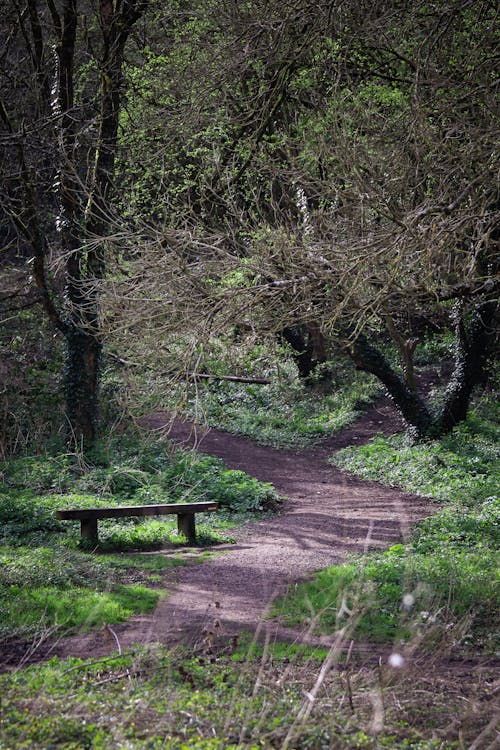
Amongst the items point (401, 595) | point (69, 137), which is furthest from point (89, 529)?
point (69, 137)

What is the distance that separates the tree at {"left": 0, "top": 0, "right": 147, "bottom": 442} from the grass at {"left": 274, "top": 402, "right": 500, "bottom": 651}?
20.5 ft

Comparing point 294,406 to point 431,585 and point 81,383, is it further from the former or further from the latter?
Result: point 431,585

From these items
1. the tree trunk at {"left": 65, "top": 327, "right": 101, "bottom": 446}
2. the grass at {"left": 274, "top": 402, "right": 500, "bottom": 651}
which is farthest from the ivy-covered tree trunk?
the tree trunk at {"left": 65, "top": 327, "right": 101, "bottom": 446}

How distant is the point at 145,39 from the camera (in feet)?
43.8

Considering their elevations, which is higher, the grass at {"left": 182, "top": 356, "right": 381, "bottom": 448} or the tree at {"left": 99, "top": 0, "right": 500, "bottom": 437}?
the tree at {"left": 99, "top": 0, "right": 500, "bottom": 437}

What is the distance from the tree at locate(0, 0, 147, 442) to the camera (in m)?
12.2

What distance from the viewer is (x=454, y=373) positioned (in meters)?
16.1

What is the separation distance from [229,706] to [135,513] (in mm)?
5713

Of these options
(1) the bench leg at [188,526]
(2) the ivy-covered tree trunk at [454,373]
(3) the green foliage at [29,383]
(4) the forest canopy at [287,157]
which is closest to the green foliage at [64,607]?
(4) the forest canopy at [287,157]

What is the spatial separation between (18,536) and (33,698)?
589 centimetres

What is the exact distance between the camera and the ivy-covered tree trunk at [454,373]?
15484 millimetres

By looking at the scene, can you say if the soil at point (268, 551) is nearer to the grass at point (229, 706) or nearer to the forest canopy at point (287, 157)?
the grass at point (229, 706)

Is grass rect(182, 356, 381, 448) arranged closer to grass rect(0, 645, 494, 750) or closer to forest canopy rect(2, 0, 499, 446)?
forest canopy rect(2, 0, 499, 446)

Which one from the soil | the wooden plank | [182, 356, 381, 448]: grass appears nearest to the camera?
the soil
